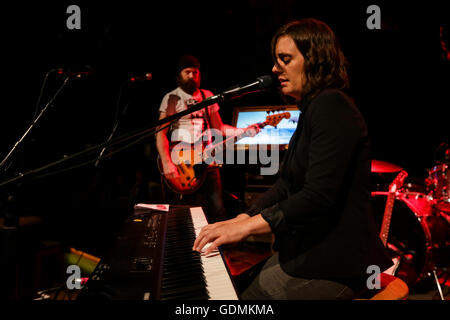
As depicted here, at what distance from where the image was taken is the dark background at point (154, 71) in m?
3.79

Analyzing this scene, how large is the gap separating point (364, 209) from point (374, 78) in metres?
3.42

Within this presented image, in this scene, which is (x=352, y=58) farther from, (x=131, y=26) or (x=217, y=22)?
(x=131, y=26)

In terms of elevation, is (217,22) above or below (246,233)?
above

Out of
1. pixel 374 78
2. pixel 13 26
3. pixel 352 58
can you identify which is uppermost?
pixel 13 26

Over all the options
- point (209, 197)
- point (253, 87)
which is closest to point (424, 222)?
point (209, 197)

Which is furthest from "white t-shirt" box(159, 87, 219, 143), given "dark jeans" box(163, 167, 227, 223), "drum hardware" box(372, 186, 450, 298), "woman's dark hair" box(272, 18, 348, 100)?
"woman's dark hair" box(272, 18, 348, 100)

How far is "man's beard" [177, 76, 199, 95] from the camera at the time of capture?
385 centimetres

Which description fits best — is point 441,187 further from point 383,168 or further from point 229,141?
point 229,141

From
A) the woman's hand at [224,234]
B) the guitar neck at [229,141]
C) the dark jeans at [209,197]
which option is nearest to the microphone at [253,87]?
the woman's hand at [224,234]

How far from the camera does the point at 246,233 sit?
44.8 inches

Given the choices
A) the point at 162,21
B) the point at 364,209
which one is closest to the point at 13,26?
the point at 162,21

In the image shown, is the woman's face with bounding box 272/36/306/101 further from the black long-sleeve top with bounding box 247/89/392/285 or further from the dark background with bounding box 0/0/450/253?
the dark background with bounding box 0/0/450/253

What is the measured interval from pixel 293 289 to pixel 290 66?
0.93m

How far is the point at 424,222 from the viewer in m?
3.17
